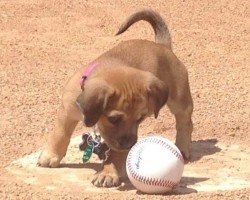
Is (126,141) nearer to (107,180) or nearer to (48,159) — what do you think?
(107,180)

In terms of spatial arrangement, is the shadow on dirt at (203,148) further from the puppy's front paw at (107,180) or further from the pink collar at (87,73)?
the pink collar at (87,73)

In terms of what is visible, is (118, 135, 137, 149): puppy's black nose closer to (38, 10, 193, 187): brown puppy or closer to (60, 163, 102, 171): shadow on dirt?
(38, 10, 193, 187): brown puppy

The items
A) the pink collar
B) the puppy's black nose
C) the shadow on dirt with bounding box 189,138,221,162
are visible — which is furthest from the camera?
the shadow on dirt with bounding box 189,138,221,162

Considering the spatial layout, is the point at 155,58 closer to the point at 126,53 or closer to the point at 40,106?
the point at 126,53

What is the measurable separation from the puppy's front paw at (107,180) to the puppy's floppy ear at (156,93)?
2.04 feet

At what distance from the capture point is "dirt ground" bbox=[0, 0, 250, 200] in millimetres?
7031

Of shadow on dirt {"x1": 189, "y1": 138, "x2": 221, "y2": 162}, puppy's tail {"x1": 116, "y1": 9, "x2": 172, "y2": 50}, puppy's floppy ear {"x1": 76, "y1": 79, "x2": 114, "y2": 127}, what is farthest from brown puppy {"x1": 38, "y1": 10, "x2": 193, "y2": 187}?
puppy's tail {"x1": 116, "y1": 9, "x2": 172, "y2": 50}

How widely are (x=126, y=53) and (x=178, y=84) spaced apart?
0.58 meters

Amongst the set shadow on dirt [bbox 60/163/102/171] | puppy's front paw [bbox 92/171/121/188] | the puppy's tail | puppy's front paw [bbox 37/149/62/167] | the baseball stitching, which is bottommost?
shadow on dirt [bbox 60/163/102/171]

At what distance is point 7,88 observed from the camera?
9.55 meters

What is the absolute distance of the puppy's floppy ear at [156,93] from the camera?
6.79 metres

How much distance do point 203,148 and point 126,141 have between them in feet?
6.01

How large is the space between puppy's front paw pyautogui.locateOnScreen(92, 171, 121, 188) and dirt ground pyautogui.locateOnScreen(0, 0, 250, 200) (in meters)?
0.09

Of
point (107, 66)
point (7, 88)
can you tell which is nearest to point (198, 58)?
point (7, 88)
